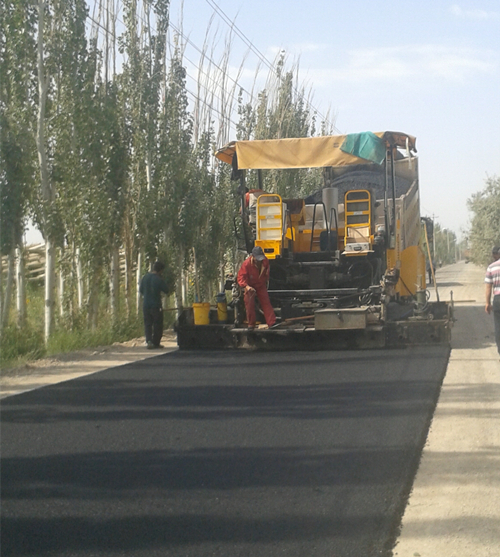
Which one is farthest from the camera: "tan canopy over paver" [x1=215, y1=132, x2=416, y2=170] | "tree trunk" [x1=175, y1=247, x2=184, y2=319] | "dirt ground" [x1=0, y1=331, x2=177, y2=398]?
"tree trunk" [x1=175, y1=247, x2=184, y2=319]

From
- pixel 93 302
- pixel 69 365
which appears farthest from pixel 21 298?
pixel 69 365

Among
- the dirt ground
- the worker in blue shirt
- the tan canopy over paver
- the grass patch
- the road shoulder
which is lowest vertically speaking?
the road shoulder

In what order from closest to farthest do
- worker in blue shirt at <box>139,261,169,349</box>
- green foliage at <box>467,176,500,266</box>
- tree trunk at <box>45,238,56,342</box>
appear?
worker in blue shirt at <box>139,261,169,349</box> → tree trunk at <box>45,238,56,342</box> → green foliage at <box>467,176,500,266</box>

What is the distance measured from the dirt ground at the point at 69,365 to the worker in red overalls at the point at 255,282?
166cm

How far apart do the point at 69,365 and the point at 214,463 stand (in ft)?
20.7

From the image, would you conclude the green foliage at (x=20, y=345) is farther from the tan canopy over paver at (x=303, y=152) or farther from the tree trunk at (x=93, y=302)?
the tan canopy over paver at (x=303, y=152)

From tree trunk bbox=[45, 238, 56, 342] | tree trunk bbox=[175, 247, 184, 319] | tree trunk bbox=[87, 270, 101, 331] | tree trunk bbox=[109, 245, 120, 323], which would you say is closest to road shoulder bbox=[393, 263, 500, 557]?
tree trunk bbox=[45, 238, 56, 342]

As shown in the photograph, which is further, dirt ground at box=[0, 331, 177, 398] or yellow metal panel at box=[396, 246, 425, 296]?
yellow metal panel at box=[396, 246, 425, 296]

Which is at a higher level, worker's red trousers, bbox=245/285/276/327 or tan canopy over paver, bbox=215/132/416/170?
tan canopy over paver, bbox=215/132/416/170

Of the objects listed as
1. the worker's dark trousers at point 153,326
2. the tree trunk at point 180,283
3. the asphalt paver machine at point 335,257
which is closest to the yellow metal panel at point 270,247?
the asphalt paver machine at point 335,257

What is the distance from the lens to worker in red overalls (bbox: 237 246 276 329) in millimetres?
12289

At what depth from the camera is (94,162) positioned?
15.5m

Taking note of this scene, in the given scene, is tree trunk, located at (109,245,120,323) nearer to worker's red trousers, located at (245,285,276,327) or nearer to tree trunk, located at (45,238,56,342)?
tree trunk, located at (45,238,56,342)

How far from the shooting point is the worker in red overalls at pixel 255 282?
12289mm
